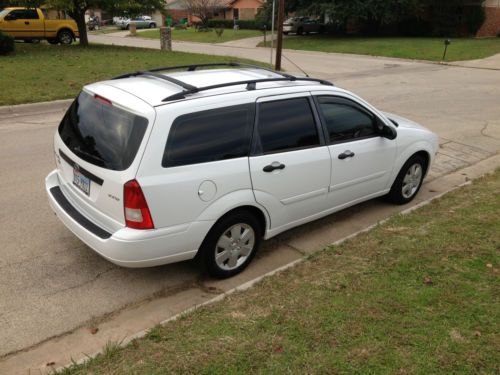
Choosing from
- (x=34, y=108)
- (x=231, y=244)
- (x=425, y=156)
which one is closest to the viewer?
(x=231, y=244)

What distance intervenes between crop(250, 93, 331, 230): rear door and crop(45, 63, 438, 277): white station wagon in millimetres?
Answer: 10

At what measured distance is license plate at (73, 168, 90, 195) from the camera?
396 cm

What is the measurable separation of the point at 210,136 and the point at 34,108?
8340mm

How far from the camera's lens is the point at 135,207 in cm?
356

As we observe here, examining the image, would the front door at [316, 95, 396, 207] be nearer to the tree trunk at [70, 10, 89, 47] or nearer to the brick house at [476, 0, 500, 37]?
the tree trunk at [70, 10, 89, 47]

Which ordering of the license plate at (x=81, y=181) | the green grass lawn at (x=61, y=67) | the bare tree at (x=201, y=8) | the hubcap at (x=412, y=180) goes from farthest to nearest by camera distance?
the bare tree at (x=201, y=8) < the green grass lawn at (x=61, y=67) < the hubcap at (x=412, y=180) < the license plate at (x=81, y=181)

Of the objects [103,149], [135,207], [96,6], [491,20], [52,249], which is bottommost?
[52,249]

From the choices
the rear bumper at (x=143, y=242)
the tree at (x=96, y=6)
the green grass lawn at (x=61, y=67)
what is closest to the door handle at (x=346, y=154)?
the rear bumper at (x=143, y=242)

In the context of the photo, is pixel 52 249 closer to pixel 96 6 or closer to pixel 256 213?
pixel 256 213

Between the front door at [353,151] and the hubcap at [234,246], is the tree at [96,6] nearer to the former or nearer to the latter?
the front door at [353,151]

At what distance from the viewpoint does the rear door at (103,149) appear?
3.62 metres

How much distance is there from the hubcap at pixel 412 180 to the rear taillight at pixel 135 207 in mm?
3429

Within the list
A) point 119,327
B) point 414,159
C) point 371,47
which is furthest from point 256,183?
point 371,47

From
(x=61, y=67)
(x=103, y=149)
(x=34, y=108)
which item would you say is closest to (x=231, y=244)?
(x=103, y=149)
